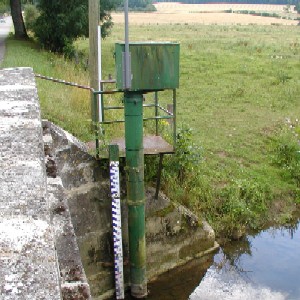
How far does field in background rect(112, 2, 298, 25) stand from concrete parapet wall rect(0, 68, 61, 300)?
54.4 meters

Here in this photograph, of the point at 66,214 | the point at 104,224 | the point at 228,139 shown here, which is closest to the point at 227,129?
the point at 228,139

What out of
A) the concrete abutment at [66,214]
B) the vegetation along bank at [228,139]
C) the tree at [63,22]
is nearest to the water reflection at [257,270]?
the vegetation along bank at [228,139]

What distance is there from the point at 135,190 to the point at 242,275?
8.40 feet

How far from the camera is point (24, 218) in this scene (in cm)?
232

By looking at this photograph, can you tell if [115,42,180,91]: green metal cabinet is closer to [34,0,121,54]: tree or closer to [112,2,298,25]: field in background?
[34,0,121,54]: tree

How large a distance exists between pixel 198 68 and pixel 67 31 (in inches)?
216

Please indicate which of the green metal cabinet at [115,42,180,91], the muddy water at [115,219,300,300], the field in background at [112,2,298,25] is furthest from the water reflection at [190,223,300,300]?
the field in background at [112,2,298,25]

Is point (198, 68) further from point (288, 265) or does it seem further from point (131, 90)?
point (131, 90)

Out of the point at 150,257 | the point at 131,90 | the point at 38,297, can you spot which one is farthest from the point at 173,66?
the point at 38,297

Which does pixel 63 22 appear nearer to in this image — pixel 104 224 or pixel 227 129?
pixel 227 129

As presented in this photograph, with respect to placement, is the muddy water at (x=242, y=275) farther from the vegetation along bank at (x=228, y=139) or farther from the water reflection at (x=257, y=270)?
the vegetation along bank at (x=228, y=139)

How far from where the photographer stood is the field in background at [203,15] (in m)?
60.9

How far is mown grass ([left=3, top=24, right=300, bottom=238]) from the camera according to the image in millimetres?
8920

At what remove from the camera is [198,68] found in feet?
71.5
